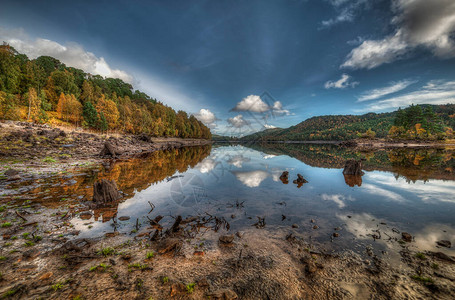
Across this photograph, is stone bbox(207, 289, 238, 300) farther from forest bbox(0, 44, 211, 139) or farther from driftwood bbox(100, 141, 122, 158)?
forest bbox(0, 44, 211, 139)

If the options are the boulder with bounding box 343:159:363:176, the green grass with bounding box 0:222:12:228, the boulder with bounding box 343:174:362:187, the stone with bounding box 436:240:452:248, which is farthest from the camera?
the boulder with bounding box 343:159:363:176

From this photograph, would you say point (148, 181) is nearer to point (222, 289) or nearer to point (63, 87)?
point (222, 289)

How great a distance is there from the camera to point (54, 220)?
7172mm

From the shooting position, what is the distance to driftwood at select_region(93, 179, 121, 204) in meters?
9.43

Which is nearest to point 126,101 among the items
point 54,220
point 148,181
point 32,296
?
point 148,181

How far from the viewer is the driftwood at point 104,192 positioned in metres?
9.43

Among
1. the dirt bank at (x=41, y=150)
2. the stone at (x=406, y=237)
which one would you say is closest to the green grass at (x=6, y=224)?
the dirt bank at (x=41, y=150)

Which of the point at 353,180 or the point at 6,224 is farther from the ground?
the point at 6,224

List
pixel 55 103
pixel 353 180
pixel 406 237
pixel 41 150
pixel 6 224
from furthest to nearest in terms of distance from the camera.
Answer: pixel 55 103, pixel 41 150, pixel 353 180, pixel 6 224, pixel 406 237

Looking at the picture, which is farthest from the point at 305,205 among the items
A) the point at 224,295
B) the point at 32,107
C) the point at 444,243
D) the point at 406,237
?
the point at 32,107

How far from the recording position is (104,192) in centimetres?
967

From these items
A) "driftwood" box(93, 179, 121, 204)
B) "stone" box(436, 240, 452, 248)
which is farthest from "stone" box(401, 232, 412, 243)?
"driftwood" box(93, 179, 121, 204)

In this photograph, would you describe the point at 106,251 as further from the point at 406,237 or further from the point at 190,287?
the point at 406,237

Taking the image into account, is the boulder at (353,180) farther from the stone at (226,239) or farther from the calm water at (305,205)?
the stone at (226,239)
